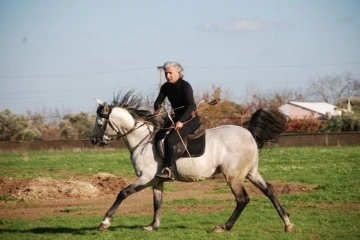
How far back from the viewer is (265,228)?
1197 centimetres

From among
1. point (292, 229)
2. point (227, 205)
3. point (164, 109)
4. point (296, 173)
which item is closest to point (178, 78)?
point (164, 109)

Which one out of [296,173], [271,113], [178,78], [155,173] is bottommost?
[296,173]

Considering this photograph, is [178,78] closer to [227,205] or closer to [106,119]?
[106,119]

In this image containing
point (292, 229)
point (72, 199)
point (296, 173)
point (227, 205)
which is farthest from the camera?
point (296, 173)

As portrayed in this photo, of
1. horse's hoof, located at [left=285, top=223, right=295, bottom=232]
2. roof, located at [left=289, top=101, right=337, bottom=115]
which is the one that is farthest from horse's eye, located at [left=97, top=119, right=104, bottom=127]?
roof, located at [left=289, top=101, right=337, bottom=115]

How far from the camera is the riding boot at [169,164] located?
38.0 ft

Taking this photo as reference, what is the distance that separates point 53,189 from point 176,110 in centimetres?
930

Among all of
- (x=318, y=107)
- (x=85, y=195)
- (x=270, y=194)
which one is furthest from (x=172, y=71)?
(x=318, y=107)

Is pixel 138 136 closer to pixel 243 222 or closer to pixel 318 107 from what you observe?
pixel 243 222

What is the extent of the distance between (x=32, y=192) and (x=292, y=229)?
10779 mm

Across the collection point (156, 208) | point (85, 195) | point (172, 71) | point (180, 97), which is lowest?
point (85, 195)

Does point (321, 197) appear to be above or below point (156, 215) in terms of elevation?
below

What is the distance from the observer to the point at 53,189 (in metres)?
20.0

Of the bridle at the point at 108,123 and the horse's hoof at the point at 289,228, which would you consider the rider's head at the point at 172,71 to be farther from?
the horse's hoof at the point at 289,228
